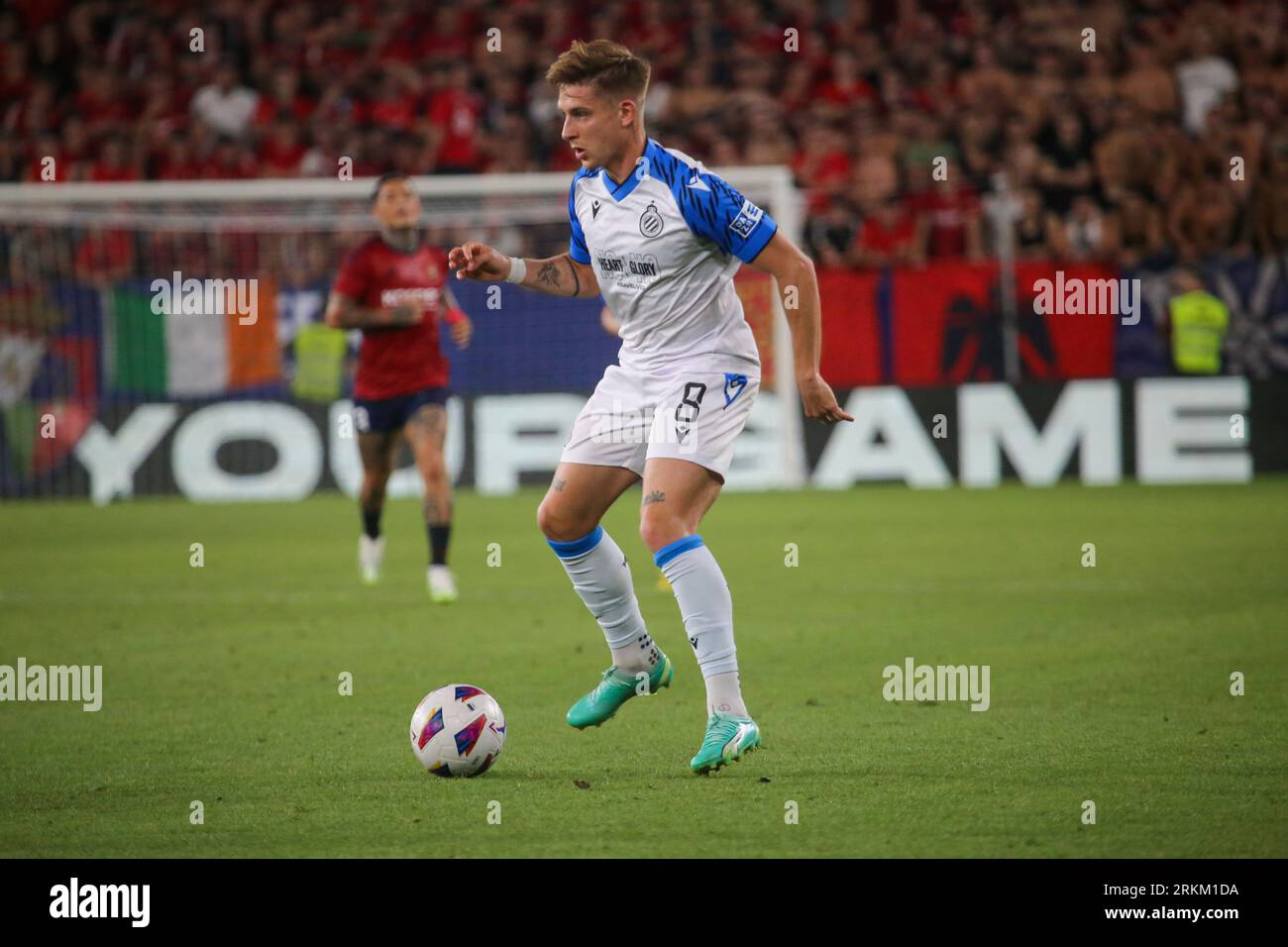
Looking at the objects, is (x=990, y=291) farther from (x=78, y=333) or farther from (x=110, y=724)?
(x=110, y=724)

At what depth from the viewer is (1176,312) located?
57.1 ft

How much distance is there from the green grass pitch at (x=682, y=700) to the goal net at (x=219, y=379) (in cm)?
353

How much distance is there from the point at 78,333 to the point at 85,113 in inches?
195

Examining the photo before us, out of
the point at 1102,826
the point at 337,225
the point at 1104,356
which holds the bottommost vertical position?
the point at 1102,826

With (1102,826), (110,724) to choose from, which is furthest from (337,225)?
(1102,826)

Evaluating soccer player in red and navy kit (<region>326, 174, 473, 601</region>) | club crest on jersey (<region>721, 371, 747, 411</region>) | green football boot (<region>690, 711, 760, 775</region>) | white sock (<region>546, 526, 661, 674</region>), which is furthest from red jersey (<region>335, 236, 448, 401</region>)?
→ green football boot (<region>690, 711, 760, 775</region>)

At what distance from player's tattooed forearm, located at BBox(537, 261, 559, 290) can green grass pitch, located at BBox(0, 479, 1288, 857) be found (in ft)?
5.19

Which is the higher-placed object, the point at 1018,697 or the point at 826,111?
the point at 826,111

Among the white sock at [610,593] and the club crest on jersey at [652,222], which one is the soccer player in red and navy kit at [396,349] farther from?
the club crest on jersey at [652,222]

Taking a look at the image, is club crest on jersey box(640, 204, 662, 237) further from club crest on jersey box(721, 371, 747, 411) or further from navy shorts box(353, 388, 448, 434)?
navy shorts box(353, 388, 448, 434)
